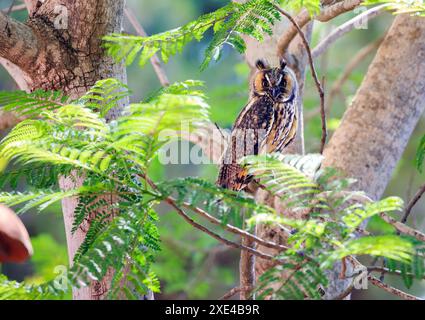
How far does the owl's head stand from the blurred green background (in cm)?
89

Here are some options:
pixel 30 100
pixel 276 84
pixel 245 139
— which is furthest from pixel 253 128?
pixel 30 100

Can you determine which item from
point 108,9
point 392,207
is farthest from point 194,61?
point 392,207

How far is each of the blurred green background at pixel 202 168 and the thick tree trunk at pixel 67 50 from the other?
0.89 metres

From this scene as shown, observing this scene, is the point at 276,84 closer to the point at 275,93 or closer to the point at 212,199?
the point at 275,93

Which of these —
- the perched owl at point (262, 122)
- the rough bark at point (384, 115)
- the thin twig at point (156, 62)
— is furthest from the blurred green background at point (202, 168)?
the perched owl at point (262, 122)

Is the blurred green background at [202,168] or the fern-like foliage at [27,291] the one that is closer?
the fern-like foliage at [27,291]

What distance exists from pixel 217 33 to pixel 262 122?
1.22 ft

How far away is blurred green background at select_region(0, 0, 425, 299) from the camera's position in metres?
3.23

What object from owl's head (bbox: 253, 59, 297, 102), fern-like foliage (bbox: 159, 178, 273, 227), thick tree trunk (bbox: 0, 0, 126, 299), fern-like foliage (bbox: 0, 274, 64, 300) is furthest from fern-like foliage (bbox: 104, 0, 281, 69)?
fern-like foliage (bbox: 0, 274, 64, 300)

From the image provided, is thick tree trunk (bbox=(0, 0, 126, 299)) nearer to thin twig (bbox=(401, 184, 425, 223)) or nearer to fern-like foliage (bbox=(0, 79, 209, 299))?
fern-like foliage (bbox=(0, 79, 209, 299))

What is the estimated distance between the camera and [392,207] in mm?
984

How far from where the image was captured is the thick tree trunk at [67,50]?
162cm

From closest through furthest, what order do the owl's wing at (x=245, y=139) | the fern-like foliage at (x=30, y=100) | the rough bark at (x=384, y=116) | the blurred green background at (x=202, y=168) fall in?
the fern-like foliage at (x=30, y=100), the owl's wing at (x=245, y=139), the rough bark at (x=384, y=116), the blurred green background at (x=202, y=168)

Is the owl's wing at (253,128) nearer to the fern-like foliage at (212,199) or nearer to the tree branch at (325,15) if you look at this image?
the tree branch at (325,15)
